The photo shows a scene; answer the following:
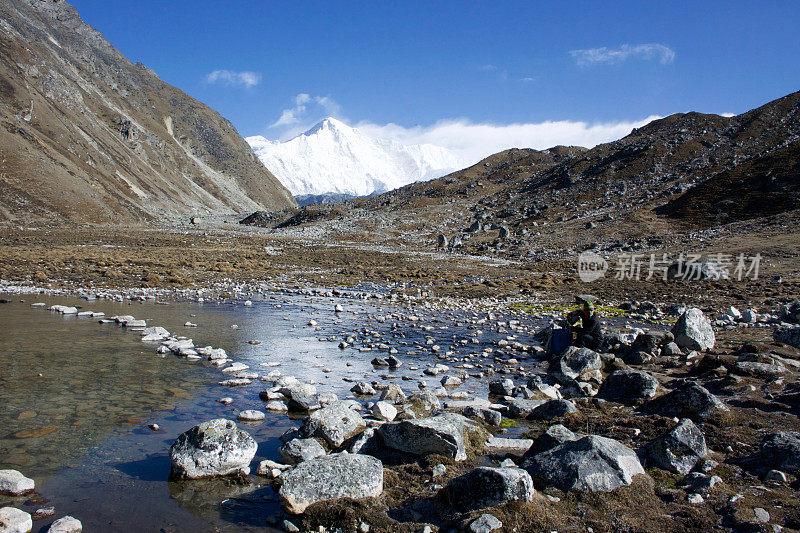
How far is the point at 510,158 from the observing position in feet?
444

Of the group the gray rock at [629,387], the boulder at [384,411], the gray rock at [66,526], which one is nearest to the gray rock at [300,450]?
the boulder at [384,411]

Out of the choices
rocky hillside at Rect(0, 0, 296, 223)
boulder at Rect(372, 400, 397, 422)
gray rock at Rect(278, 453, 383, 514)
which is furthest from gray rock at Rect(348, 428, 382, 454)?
rocky hillside at Rect(0, 0, 296, 223)

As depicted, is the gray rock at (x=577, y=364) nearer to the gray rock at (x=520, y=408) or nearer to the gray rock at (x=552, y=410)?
the gray rock at (x=520, y=408)

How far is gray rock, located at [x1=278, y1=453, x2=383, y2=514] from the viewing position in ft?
19.9

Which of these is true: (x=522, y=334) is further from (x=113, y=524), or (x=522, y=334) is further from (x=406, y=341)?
(x=113, y=524)

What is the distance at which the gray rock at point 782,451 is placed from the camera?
6.51 metres

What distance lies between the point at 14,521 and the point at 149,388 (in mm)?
5442

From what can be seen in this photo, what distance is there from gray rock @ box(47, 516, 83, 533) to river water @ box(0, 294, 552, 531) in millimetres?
147

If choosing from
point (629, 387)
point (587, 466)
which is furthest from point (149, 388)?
point (629, 387)

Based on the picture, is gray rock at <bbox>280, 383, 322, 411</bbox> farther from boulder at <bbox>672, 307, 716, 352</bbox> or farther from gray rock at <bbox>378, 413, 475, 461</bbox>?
boulder at <bbox>672, 307, 716, 352</bbox>

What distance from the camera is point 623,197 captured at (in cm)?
6925

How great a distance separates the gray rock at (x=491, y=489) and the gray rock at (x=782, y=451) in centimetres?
371

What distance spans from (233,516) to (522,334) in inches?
546

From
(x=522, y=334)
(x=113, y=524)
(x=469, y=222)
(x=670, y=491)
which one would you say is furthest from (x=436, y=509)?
(x=469, y=222)
